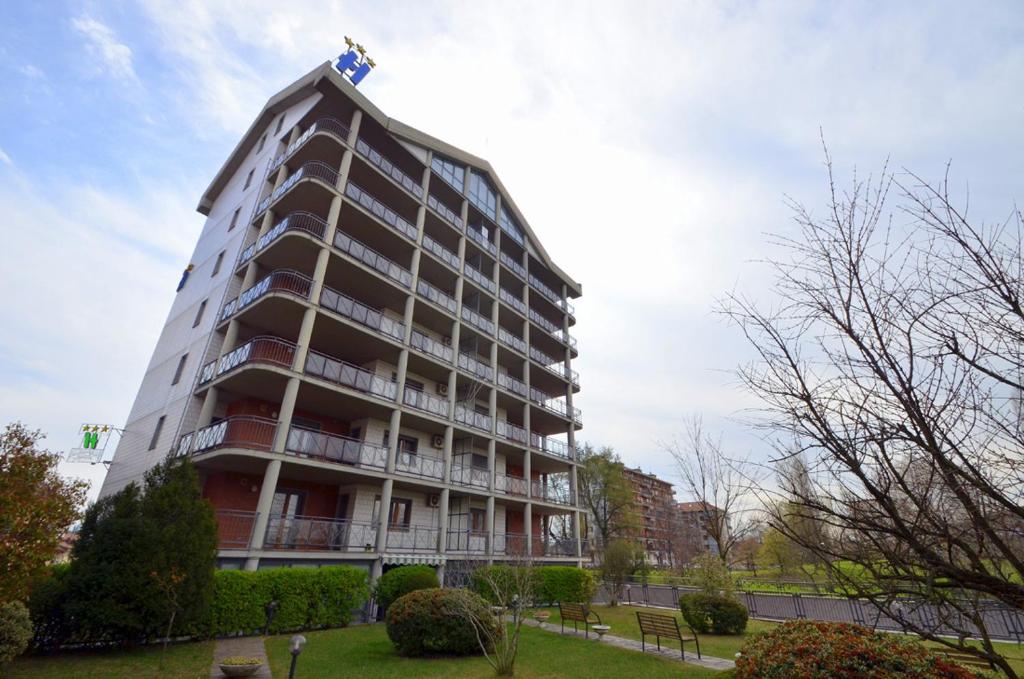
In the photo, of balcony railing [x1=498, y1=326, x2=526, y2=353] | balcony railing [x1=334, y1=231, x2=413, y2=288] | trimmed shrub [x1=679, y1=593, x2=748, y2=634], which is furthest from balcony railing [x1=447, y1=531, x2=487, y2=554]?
balcony railing [x1=334, y1=231, x2=413, y2=288]

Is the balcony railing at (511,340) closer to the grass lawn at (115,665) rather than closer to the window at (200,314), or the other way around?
the window at (200,314)

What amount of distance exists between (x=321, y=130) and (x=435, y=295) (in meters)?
9.20

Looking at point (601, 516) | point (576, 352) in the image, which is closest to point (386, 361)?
point (576, 352)

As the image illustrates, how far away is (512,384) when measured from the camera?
27578 millimetres

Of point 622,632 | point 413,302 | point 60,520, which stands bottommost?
point 622,632

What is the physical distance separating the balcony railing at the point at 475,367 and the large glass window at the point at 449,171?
11.0m

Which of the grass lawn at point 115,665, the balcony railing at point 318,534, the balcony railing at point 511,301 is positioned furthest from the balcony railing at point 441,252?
the grass lawn at point 115,665

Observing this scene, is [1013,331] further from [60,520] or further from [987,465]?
[60,520]

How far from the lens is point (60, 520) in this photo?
8.45 meters

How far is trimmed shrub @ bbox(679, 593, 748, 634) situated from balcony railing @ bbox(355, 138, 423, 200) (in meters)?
22.1

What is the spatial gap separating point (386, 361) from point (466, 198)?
1222 centimetres

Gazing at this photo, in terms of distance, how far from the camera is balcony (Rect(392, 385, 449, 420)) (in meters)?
20.4

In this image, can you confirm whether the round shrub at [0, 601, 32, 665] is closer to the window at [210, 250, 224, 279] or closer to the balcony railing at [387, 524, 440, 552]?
the balcony railing at [387, 524, 440, 552]

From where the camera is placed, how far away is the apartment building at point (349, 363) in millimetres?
16609
